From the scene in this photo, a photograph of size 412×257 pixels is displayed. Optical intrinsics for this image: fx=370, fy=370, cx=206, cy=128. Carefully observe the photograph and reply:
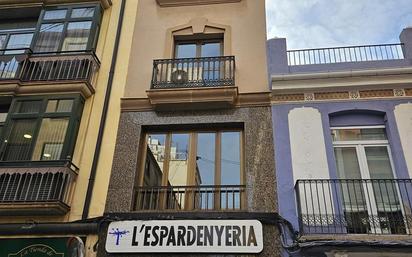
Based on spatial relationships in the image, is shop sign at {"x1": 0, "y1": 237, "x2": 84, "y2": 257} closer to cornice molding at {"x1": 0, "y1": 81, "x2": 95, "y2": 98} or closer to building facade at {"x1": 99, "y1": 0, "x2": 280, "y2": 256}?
building facade at {"x1": 99, "y1": 0, "x2": 280, "y2": 256}

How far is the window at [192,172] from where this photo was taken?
8.21 m

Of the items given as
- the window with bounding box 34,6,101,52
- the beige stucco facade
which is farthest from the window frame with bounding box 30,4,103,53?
the beige stucco facade

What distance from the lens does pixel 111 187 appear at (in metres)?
8.46

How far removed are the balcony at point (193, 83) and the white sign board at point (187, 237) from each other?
2.97 m

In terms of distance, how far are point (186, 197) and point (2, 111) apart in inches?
232

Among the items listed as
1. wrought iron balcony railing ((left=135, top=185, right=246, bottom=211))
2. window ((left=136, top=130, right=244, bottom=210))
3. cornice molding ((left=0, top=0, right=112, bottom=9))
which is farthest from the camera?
cornice molding ((left=0, top=0, right=112, bottom=9))

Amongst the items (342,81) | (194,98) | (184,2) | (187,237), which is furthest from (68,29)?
(342,81)

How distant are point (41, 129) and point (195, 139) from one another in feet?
12.5

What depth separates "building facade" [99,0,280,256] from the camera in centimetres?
754

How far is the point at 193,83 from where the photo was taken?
31.1 feet

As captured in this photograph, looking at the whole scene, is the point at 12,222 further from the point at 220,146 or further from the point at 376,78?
the point at 376,78

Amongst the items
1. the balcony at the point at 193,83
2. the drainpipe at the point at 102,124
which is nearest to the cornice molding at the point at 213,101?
the balcony at the point at 193,83

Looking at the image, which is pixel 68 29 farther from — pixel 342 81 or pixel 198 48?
pixel 342 81

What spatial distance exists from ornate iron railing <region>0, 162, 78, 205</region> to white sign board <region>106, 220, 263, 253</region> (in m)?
1.50
